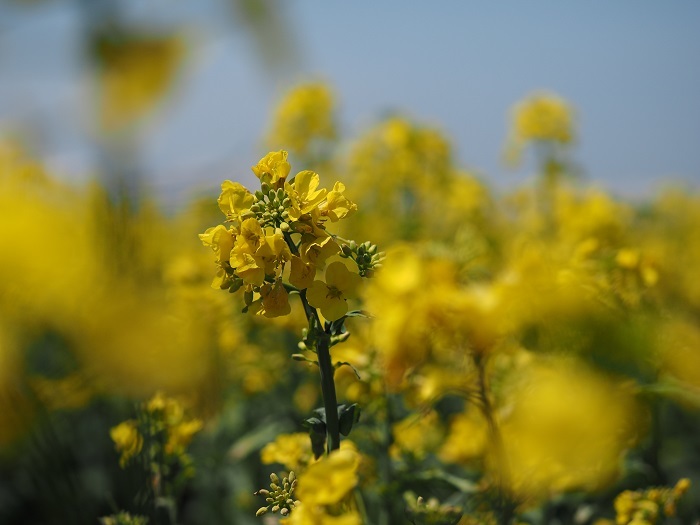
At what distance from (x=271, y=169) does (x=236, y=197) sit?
79 millimetres

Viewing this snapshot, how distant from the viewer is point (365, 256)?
1.15 metres

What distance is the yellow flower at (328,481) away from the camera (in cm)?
84

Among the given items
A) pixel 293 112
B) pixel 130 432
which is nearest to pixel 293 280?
pixel 130 432

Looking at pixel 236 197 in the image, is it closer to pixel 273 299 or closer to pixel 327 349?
pixel 273 299

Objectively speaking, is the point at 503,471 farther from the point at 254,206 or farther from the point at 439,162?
the point at 439,162

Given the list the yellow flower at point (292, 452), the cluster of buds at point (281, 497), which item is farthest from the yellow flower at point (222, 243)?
the yellow flower at point (292, 452)

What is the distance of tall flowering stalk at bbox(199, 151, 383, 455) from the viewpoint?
107 centimetres

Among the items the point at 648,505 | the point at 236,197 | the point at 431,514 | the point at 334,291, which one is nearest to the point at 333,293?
the point at 334,291

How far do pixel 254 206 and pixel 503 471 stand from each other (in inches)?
22.6

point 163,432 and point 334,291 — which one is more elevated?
point 334,291

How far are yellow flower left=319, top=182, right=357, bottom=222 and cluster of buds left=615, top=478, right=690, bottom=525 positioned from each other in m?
0.89

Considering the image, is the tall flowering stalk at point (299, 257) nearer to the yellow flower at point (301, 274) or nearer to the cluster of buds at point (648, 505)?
the yellow flower at point (301, 274)

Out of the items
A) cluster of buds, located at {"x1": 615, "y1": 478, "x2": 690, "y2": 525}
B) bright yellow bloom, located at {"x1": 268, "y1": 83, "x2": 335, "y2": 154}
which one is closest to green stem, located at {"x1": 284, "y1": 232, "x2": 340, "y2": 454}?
cluster of buds, located at {"x1": 615, "y1": 478, "x2": 690, "y2": 525}

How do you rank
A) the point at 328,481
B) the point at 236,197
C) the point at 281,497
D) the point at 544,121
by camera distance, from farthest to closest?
the point at 544,121 < the point at 236,197 < the point at 281,497 < the point at 328,481
